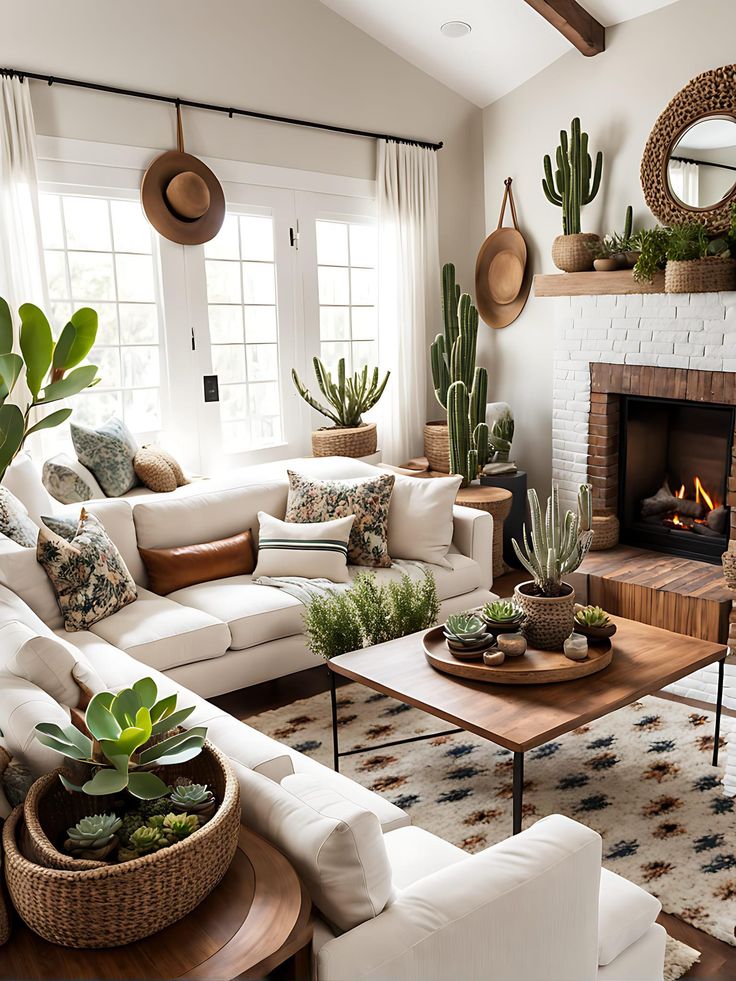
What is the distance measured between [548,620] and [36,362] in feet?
5.84

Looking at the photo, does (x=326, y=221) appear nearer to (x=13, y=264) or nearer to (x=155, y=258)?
(x=155, y=258)

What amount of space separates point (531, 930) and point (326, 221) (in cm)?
471

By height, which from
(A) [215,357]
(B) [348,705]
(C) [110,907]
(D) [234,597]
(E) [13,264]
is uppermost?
(E) [13,264]

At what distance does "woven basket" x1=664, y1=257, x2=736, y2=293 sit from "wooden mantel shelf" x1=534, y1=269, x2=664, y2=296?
0.25 metres

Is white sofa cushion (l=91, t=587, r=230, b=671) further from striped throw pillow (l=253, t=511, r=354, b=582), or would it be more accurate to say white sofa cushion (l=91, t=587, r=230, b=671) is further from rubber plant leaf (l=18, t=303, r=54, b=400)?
rubber plant leaf (l=18, t=303, r=54, b=400)

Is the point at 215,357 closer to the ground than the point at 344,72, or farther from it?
closer to the ground

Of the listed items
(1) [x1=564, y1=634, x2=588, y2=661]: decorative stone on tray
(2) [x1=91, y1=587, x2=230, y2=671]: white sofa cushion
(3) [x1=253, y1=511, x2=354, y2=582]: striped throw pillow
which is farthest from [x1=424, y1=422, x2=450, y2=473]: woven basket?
(1) [x1=564, y1=634, x2=588, y2=661]: decorative stone on tray

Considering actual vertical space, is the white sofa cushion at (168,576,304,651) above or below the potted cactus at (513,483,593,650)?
below

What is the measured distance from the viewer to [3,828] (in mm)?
1449

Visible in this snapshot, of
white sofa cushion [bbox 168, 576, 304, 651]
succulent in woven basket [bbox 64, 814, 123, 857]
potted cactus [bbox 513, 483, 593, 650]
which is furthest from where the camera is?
white sofa cushion [bbox 168, 576, 304, 651]

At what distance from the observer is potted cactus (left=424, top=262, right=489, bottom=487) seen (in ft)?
16.9

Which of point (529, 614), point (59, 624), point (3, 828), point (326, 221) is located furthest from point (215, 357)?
point (3, 828)

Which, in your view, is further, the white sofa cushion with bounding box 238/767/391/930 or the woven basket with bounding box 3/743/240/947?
the white sofa cushion with bounding box 238/767/391/930

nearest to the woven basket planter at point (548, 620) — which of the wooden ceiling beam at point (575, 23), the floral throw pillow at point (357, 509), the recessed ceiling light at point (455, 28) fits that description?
the floral throw pillow at point (357, 509)
